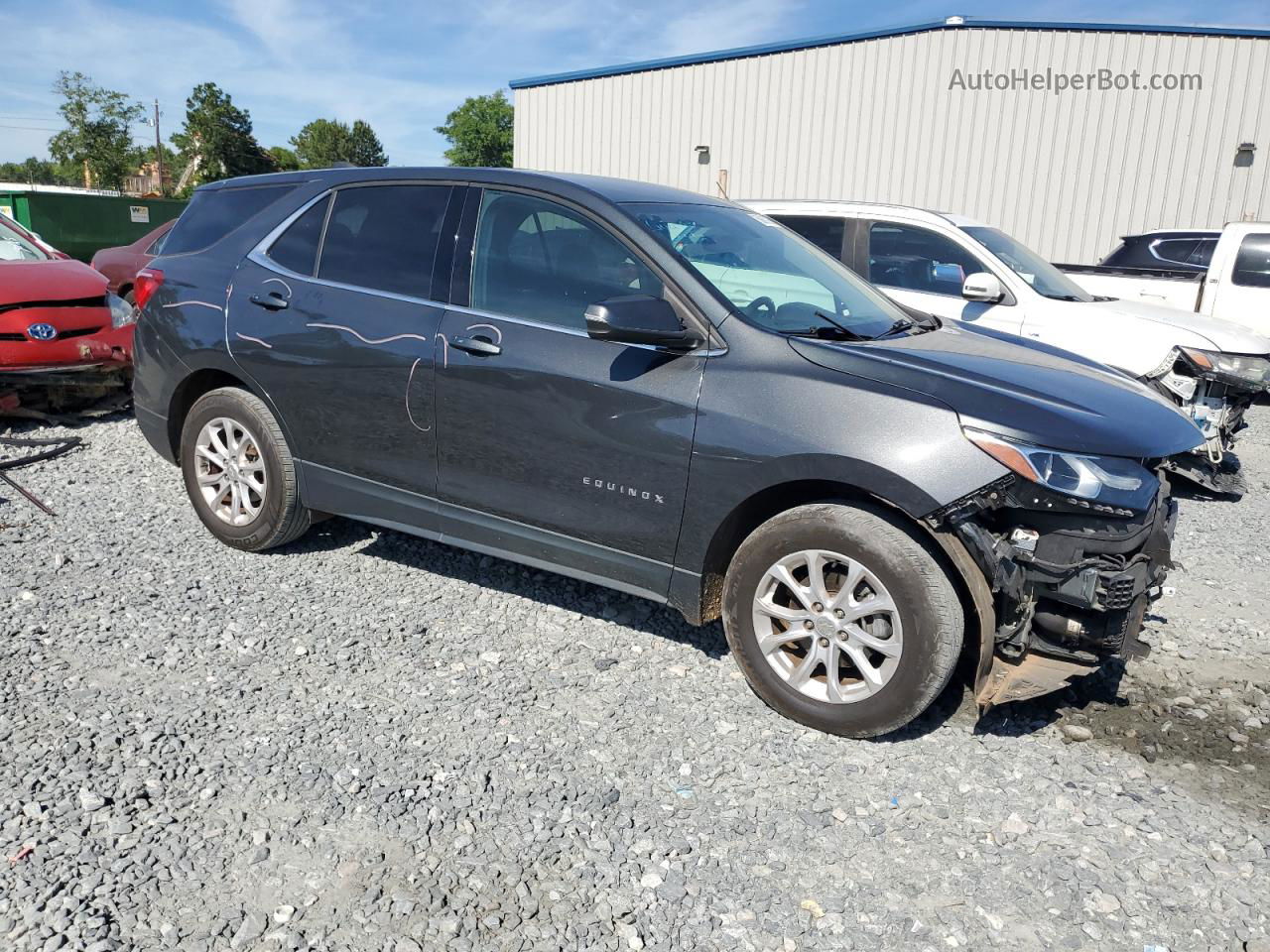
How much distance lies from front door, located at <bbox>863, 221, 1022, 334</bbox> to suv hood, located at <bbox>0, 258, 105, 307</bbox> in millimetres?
6002

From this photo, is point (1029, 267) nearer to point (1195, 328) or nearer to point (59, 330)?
point (1195, 328)

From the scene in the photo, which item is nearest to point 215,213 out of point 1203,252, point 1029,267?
point 1029,267

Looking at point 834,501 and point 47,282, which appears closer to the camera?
point 834,501

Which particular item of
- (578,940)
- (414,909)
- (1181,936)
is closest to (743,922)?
(578,940)

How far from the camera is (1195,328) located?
7.20m

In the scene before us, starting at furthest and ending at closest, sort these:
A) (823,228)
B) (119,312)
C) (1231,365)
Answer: (823,228) < (119,312) < (1231,365)

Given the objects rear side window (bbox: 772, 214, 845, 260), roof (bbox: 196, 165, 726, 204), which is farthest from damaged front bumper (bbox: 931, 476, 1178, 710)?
rear side window (bbox: 772, 214, 845, 260)

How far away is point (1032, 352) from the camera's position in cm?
396

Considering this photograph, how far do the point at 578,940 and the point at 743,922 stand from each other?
42 centimetres

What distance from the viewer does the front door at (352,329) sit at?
13.4 feet

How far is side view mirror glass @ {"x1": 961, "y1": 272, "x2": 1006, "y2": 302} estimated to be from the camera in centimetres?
702

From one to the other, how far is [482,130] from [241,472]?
111m

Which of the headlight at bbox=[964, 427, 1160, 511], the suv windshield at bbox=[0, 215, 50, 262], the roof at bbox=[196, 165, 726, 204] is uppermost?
the roof at bbox=[196, 165, 726, 204]

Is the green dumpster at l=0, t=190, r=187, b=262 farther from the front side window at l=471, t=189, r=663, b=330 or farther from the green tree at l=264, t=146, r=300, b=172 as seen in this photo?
the green tree at l=264, t=146, r=300, b=172
